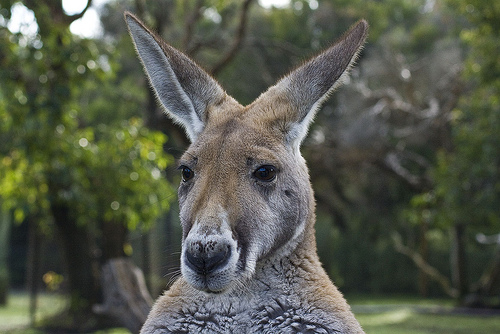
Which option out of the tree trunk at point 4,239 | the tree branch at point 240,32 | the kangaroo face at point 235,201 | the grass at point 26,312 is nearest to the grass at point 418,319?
the tree branch at point 240,32

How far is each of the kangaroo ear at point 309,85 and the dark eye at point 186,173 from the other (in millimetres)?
477

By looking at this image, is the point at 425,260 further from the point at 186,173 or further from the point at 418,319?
the point at 186,173

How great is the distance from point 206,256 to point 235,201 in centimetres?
34

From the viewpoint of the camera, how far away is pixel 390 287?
19359 millimetres

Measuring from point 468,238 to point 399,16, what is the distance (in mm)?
10837

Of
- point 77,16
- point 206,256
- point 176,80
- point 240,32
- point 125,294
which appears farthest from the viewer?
point 240,32

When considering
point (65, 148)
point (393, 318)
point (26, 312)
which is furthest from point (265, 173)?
point (26, 312)

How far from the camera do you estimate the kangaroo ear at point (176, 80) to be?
2999mm

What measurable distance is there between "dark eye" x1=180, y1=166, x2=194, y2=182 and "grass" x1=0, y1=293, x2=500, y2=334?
709cm

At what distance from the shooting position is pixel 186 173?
113 inches

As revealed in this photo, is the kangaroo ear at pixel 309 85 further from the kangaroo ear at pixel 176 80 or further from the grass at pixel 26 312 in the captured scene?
the grass at pixel 26 312

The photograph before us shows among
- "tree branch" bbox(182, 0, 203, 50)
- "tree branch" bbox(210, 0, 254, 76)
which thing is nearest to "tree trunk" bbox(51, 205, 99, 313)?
"tree branch" bbox(210, 0, 254, 76)

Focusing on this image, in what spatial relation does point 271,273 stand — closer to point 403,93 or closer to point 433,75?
point 403,93

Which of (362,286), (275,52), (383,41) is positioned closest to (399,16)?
(383,41)
